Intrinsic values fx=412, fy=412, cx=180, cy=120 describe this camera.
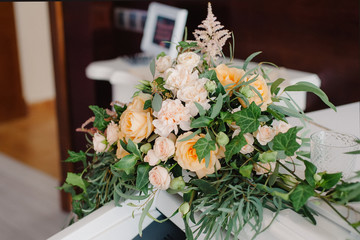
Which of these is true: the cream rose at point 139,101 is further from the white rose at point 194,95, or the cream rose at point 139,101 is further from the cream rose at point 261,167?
the cream rose at point 261,167

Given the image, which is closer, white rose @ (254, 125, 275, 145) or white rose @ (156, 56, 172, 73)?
white rose @ (254, 125, 275, 145)

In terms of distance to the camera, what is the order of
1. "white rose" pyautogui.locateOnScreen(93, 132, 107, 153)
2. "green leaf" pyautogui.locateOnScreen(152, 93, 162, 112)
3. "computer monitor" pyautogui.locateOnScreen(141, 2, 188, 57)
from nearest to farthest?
"green leaf" pyautogui.locateOnScreen(152, 93, 162, 112) < "white rose" pyautogui.locateOnScreen(93, 132, 107, 153) < "computer monitor" pyautogui.locateOnScreen(141, 2, 188, 57)

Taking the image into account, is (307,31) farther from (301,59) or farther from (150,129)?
(150,129)

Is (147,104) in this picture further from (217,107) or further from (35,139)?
(35,139)

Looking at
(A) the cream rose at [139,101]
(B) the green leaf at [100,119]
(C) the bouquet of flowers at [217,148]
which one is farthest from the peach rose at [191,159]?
(B) the green leaf at [100,119]

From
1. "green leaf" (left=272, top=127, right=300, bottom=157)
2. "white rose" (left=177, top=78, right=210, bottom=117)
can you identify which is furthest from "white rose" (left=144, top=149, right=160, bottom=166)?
"green leaf" (left=272, top=127, right=300, bottom=157)

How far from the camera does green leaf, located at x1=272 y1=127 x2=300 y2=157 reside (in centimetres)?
75

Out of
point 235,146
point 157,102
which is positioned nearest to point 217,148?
point 235,146

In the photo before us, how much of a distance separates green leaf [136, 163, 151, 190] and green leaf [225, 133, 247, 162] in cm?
17

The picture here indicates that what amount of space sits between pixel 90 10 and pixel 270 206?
9.30 feet

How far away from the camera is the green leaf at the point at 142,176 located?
2.72ft

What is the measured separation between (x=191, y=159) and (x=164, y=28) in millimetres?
2191

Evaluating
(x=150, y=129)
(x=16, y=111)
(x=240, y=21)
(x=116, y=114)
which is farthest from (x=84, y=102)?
(x=150, y=129)

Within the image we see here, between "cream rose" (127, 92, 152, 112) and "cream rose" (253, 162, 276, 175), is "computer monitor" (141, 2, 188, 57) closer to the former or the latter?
"cream rose" (127, 92, 152, 112)
